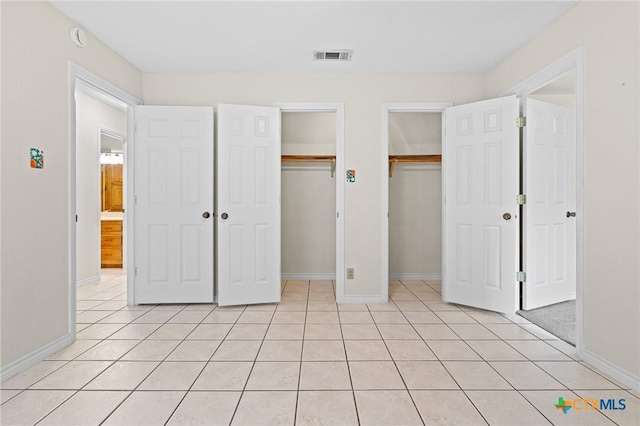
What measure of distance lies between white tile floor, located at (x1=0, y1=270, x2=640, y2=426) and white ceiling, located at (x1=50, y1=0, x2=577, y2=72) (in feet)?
8.48

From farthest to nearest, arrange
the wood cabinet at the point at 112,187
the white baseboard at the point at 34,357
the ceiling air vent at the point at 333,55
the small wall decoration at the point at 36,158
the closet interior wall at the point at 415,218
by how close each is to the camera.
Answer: the wood cabinet at the point at 112,187, the closet interior wall at the point at 415,218, the ceiling air vent at the point at 333,55, the small wall decoration at the point at 36,158, the white baseboard at the point at 34,357

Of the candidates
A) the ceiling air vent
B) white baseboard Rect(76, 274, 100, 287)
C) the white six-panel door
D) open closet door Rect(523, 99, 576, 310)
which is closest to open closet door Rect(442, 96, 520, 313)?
open closet door Rect(523, 99, 576, 310)

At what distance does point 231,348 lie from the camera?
247 cm

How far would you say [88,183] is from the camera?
455 centimetres

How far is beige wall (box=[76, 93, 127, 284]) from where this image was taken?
4364 mm

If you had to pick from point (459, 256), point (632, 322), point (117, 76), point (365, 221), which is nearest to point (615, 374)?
point (632, 322)

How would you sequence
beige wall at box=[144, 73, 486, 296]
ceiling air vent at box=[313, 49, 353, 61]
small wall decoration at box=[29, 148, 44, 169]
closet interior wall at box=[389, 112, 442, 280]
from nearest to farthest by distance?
small wall decoration at box=[29, 148, 44, 169] → ceiling air vent at box=[313, 49, 353, 61] → beige wall at box=[144, 73, 486, 296] → closet interior wall at box=[389, 112, 442, 280]

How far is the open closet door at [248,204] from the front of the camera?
3482mm

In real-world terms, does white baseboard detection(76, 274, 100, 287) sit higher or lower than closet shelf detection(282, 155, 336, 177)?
lower

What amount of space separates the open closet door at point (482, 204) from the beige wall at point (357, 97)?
50cm

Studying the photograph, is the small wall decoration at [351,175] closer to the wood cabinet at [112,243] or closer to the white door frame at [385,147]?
the white door frame at [385,147]

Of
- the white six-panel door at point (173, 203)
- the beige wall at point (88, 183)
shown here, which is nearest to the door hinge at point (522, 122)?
the white six-panel door at point (173, 203)

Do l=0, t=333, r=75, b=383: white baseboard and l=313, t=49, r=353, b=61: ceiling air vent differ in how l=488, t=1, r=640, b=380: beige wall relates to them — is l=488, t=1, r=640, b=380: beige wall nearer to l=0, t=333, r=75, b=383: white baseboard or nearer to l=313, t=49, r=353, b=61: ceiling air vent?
l=313, t=49, r=353, b=61: ceiling air vent

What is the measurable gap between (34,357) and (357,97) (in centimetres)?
362
